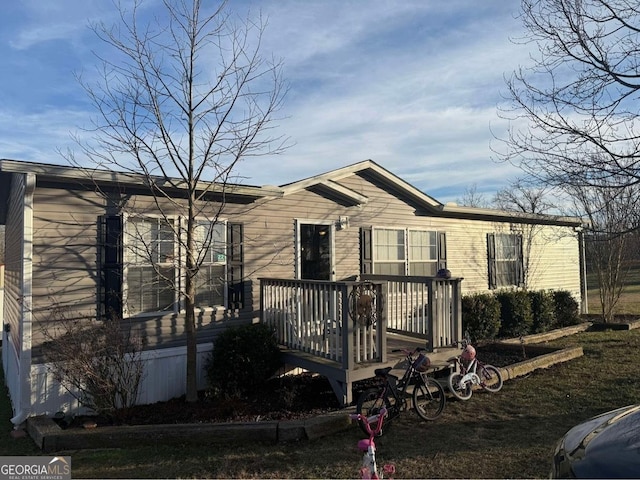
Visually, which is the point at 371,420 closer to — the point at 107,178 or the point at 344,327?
the point at 344,327

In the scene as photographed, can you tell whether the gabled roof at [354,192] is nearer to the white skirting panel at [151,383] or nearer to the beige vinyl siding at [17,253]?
the white skirting panel at [151,383]

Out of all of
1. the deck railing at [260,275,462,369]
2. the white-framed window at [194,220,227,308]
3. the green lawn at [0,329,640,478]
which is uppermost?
the white-framed window at [194,220,227,308]

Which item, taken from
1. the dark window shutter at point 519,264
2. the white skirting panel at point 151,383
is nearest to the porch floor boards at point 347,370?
the white skirting panel at point 151,383

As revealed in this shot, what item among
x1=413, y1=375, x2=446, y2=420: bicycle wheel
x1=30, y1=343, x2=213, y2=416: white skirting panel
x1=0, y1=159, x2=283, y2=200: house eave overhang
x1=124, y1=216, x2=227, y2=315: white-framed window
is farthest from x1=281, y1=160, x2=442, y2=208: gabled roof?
x1=413, y1=375, x2=446, y2=420: bicycle wheel

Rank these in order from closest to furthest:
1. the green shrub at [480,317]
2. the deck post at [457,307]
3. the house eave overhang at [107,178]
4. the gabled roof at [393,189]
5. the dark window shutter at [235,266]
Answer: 1. the house eave overhang at [107,178]
2. the deck post at [457,307]
3. the dark window shutter at [235,266]
4. the gabled roof at [393,189]
5. the green shrub at [480,317]

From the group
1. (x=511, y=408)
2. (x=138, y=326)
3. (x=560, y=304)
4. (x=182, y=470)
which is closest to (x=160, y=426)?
(x=182, y=470)

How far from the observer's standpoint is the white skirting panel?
584 centimetres

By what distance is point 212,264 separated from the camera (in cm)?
732

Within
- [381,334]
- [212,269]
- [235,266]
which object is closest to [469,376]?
[381,334]

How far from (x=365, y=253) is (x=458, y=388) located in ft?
12.4

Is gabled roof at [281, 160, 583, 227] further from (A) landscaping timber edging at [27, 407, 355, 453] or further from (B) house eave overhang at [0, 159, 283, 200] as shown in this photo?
(A) landscaping timber edging at [27, 407, 355, 453]

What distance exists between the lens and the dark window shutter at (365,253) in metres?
9.45

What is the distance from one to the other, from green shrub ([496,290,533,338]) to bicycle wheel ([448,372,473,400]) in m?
5.44

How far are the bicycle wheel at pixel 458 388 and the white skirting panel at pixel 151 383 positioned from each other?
3.63m
